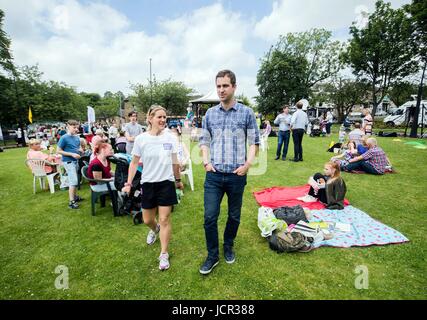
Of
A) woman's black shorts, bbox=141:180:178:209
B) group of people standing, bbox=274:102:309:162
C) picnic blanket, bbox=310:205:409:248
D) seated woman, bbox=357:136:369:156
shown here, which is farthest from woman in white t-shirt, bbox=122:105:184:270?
seated woman, bbox=357:136:369:156

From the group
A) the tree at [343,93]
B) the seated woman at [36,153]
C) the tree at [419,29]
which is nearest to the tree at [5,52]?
the seated woman at [36,153]

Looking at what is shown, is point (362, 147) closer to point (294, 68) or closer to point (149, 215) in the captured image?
point (149, 215)

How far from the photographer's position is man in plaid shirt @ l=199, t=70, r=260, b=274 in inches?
89.1

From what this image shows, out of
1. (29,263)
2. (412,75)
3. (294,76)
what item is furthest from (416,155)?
(294,76)

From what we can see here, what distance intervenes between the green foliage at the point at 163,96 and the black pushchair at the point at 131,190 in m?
33.8

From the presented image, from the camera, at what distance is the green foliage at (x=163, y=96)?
118 feet

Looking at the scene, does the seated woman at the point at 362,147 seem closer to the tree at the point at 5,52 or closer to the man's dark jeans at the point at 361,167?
the man's dark jeans at the point at 361,167

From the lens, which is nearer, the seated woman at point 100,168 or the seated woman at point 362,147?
the seated woman at point 100,168

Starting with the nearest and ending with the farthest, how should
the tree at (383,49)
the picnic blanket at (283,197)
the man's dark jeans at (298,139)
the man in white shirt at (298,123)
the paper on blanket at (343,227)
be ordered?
the paper on blanket at (343,227) → the picnic blanket at (283,197) → the man in white shirt at (298,123) → the man's dark jeans at (298,139) → the tree at (383,49)

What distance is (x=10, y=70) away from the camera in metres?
23.5

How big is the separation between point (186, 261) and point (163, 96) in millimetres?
36141

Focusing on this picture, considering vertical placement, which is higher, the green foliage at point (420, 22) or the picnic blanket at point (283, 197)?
the green foliage at point (420, 22)

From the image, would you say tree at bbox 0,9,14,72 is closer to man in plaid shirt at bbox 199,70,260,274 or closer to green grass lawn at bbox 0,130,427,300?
green grass lawn at bbox 0,130,427,300
